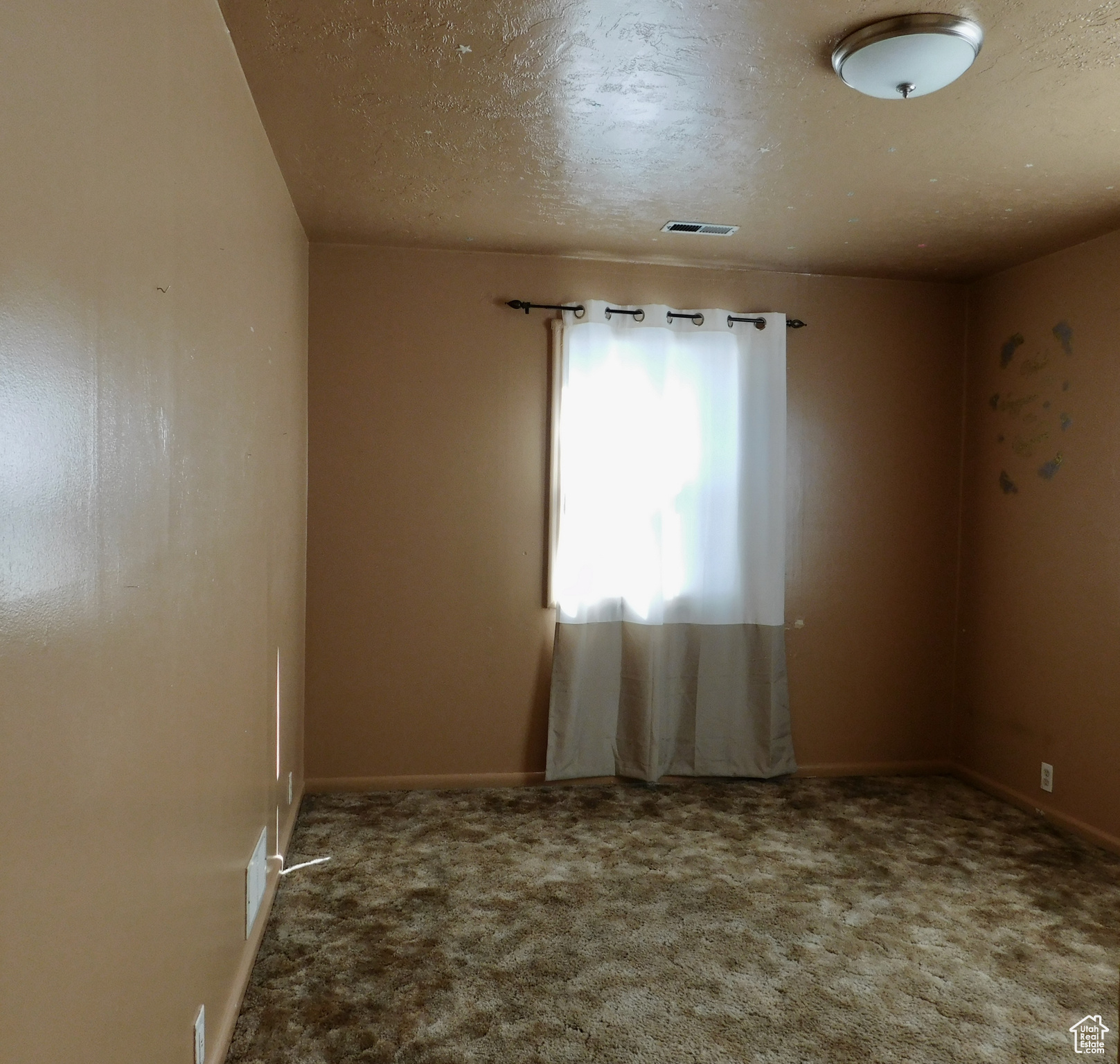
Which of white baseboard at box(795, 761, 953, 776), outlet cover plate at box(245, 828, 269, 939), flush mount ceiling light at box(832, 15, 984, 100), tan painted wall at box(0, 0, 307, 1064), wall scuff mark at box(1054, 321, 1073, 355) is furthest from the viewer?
white baseboard at box(795, 761, 953, 776)

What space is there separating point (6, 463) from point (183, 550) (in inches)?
30.6

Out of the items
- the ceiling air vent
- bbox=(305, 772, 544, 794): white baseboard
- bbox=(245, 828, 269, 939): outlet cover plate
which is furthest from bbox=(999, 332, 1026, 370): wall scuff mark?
bbox=(245, 828, 269, 939): outlet cover plate

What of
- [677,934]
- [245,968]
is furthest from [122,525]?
[677,934]

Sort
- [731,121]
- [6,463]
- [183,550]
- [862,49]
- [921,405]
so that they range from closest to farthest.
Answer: [6,463] → [183,550] → [862,49] → [731,121] → [921,405]

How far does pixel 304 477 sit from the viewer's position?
3.69m

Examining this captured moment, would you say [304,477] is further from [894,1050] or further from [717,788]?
[894,1050]

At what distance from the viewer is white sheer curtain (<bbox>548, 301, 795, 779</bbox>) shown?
A: 12.7 ft

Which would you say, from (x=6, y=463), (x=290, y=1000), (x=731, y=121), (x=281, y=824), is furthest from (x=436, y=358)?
(x=6, y=463)

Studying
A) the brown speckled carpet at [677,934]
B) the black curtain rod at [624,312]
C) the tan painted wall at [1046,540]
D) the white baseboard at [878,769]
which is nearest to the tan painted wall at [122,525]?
the brown speckled carpet at [677,934]

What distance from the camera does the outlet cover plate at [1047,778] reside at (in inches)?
143

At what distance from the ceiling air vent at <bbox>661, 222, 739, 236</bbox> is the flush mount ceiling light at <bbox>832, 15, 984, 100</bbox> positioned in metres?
1.27

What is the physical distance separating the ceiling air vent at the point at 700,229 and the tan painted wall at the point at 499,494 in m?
0.52

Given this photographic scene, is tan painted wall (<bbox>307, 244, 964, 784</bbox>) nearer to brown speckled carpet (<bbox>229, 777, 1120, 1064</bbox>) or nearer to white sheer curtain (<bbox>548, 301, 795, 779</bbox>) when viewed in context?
white sheer curtain (<bbox>548, 301, 795, 779</bbox>)

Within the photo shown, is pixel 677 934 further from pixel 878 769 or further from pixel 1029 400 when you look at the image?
pixel 1029 400
